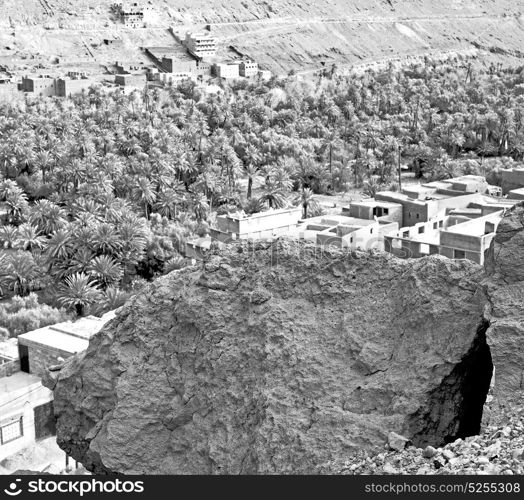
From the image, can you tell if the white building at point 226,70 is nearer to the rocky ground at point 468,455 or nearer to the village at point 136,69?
the village at point 136,69

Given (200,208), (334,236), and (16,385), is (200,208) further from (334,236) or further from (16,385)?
(16,385)

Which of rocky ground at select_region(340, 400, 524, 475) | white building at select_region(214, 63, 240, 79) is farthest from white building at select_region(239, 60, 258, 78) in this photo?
rocky ground at select_region(340, 400, 524, 475)

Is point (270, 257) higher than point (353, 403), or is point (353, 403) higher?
point (270, 257)

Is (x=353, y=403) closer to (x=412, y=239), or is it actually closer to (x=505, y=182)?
(x=412, y=239)

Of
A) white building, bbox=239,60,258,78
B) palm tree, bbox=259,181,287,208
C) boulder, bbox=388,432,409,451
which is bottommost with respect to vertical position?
palm tree, bbox=259,181,287,208

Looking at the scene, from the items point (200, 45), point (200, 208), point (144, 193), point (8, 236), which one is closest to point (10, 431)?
point (8, 236)

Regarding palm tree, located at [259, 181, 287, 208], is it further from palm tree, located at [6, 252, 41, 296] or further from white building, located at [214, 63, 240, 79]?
white building, located at [214, 63, 240, 79]

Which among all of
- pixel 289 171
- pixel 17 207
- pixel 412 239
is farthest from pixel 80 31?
pixel 412 239
